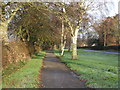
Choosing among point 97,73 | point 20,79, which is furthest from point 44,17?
point 20,79

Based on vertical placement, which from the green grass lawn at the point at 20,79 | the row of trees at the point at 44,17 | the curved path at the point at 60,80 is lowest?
the curved path at the point at 60,80

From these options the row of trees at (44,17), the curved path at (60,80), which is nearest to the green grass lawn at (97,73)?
the curved path at (60,80)

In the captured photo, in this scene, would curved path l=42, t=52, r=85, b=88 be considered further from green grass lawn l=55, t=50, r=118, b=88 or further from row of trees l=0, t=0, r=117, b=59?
row of trees l=0, t=0, r=117, b=59

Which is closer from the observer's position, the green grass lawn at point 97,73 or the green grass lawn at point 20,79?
the green grass lawn at point 20,79

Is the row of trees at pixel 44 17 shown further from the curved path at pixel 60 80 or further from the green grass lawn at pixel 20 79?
the curved path at pixel 60 80

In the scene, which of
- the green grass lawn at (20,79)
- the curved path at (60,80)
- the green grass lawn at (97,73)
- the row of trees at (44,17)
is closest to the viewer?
the green grass lawn at (20,79)

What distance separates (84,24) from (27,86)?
14508mm

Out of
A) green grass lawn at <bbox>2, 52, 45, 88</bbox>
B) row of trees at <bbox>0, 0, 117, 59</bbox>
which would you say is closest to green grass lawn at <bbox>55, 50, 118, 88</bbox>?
green grass lawn at <bbox>2, 52, 45, 88</bbox>

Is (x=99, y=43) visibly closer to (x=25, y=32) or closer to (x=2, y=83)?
(x=25, y=32)

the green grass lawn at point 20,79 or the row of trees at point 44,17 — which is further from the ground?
the row of trees at point 44,17

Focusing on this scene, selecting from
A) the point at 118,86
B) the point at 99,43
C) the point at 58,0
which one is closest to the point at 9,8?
the point at 58,0

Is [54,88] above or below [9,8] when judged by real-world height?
below

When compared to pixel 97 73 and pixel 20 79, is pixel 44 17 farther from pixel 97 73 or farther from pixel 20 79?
pixel 20 79

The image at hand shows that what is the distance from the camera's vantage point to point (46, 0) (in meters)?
11.9
